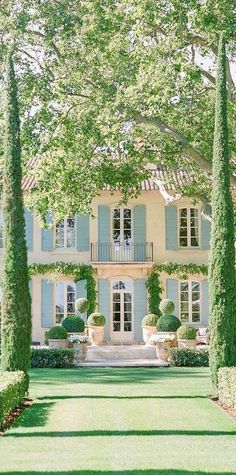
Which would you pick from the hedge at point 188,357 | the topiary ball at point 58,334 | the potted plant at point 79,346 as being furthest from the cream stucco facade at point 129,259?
the hedge at point 188,357

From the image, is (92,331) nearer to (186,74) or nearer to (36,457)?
(186,74)

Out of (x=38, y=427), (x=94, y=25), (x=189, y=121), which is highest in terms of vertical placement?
(x=94, y=25)

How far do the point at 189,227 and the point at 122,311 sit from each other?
14.6ft

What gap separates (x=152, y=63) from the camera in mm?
16047

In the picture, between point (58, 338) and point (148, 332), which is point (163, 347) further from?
point (148, 332)

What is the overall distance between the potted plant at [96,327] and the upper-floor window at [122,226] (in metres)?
4.30

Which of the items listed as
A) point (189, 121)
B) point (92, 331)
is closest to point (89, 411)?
point (189, 121)

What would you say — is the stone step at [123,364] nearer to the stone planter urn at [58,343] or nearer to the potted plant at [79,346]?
the potted plant at [79,346]

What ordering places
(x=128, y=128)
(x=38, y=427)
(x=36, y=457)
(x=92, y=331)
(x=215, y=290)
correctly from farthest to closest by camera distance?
(x=92, y=331) → (x=128, y=128) → (x=215, y=290) → (x=38, y=427) → (x=36, y=457)

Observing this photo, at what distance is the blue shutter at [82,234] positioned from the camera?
31.9m

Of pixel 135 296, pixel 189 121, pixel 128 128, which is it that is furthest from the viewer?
pixel 135 296

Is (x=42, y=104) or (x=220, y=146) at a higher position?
(x=42, y=104)

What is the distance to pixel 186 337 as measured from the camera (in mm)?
24734

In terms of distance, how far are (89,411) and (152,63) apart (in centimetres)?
726
